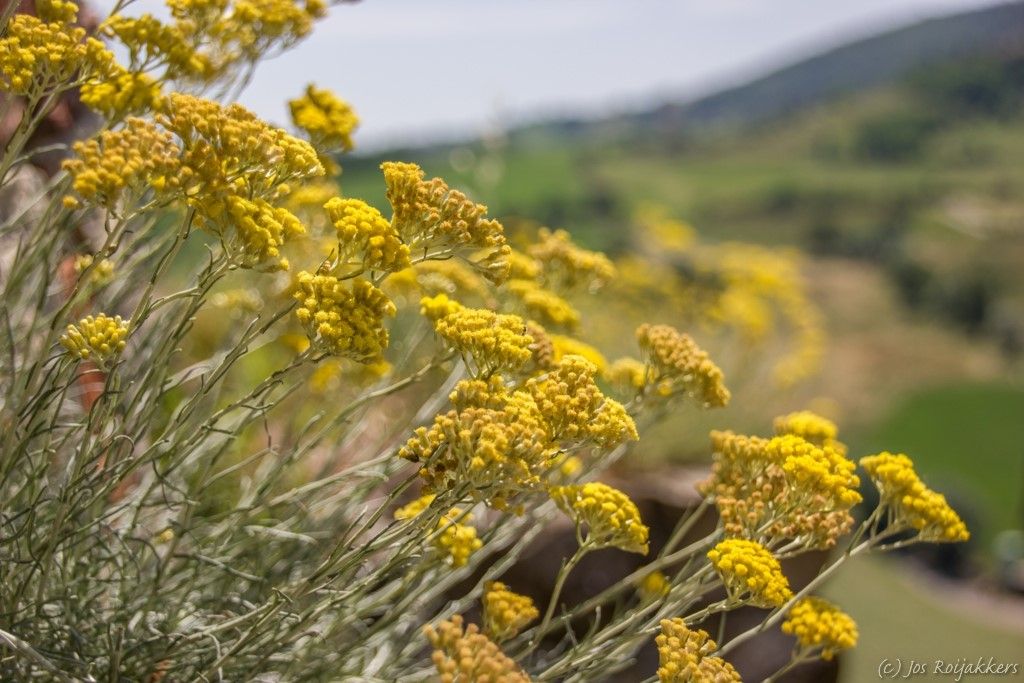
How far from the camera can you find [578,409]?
1.43 metres

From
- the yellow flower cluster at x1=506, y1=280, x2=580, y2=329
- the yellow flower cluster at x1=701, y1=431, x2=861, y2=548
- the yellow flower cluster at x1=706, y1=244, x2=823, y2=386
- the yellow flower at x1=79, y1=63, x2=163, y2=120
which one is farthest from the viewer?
the yellow flower cluster at x1=706, y1=244, x2=823, y2=386

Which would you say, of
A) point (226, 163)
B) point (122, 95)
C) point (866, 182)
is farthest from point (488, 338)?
point (866, 182)

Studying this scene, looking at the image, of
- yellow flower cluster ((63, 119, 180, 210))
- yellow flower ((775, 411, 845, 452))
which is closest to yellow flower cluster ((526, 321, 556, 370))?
yellow flower ((775, 411, 845, 452))

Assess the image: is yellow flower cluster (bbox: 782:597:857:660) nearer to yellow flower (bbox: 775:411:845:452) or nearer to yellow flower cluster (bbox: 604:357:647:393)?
yellow flower (bbox: 775:411:845:452)

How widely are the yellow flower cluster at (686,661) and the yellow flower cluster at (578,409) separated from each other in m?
0.34

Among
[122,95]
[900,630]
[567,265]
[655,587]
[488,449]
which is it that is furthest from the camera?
[900,630]

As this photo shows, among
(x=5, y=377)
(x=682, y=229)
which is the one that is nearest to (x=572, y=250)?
(x=5, y=377)

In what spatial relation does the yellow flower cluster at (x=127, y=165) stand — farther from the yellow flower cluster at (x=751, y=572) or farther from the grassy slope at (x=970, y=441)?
the grassy slope at (x=970, y=441)

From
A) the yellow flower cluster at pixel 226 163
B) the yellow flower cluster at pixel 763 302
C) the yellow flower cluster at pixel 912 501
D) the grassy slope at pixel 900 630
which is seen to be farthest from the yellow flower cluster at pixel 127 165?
the yellow flower cluster at pixel 763 302

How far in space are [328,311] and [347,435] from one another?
3.87 ft

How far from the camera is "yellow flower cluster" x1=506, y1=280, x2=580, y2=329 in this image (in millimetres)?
2133

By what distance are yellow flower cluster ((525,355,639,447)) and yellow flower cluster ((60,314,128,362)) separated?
0.69 meters

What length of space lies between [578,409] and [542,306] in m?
0.73

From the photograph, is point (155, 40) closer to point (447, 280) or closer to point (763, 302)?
point (447, 280)
